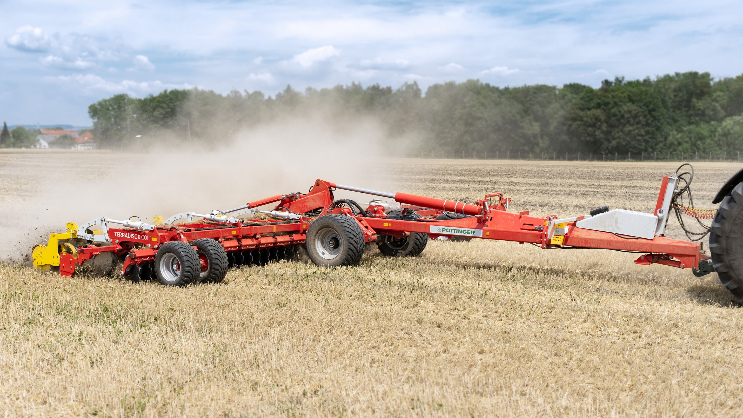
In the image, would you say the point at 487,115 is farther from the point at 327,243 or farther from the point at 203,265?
the point at 203,265

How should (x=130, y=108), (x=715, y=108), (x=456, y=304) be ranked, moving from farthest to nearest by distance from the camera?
(x=715, y=108), (x=130, y=108), (x=456, y=304)

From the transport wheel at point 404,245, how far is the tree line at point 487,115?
14.0 meters

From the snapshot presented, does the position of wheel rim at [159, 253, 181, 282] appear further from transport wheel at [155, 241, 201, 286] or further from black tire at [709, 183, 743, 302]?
black tire at [709, 183, 743, 302]

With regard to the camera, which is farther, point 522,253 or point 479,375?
point 522,253

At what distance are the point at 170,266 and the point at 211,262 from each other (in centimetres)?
59

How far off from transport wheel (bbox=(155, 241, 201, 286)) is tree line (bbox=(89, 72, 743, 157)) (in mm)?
15545

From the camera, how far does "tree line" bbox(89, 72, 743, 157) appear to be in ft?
82.8

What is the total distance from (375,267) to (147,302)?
3.37m

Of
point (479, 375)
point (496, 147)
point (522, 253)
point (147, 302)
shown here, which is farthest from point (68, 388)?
point (496, 147)

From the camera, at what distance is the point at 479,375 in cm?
495

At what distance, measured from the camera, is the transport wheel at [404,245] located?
1054 cm

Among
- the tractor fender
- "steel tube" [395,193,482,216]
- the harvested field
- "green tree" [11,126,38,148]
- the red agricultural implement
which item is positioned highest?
"green tree" [11,126,38,148]

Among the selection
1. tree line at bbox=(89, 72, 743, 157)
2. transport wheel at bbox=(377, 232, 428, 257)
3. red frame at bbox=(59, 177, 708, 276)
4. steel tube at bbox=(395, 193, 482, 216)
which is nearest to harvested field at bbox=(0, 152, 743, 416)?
red frame at bbox=(59, 177, 708, 276)

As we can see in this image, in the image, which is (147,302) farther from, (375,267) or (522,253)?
(522,253)
